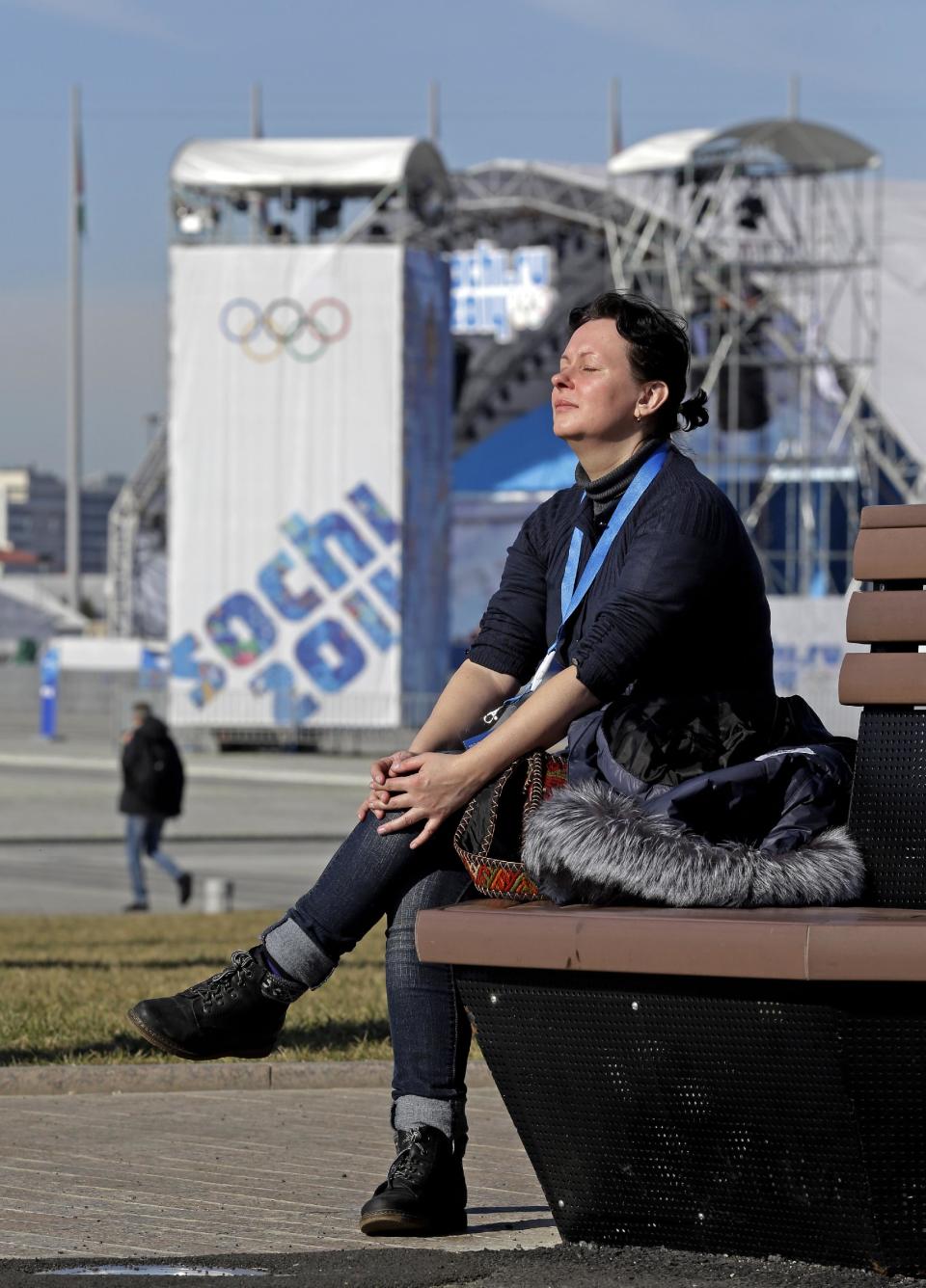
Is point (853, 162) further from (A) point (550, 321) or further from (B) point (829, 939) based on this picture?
(B) point (829, 939)

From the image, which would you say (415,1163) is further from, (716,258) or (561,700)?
(716,258)

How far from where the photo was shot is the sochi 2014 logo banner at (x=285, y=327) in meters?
36.8

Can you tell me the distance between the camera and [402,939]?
4.12 metres

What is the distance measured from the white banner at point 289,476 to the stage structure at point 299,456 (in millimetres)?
32

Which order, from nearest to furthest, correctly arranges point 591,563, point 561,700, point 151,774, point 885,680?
point 885,680 → point 561,700 → point 591,563 → point 151,774

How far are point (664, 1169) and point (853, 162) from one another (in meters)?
40.2

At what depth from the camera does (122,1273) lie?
12.4 ft

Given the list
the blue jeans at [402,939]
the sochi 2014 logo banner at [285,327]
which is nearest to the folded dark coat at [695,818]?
the blue jeans at [402,939]

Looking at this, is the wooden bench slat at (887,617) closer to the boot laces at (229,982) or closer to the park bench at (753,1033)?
the park bench at (753,1033)

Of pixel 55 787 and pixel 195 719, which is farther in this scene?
pixel 195 719

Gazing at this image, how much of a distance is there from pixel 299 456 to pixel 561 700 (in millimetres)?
33295

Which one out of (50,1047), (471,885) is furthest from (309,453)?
(471,885)

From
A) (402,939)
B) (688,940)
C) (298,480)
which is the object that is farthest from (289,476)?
(688,940)

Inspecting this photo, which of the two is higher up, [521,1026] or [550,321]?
[521,1026]
